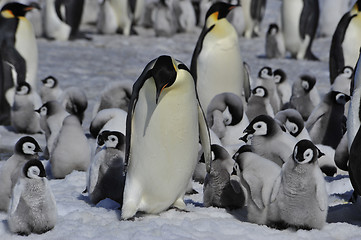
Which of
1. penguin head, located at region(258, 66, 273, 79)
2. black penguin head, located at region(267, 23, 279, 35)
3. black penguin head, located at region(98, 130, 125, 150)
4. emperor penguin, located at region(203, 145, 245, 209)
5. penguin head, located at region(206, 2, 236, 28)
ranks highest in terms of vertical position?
penguin head, located at region(206, 2, 236, 28)

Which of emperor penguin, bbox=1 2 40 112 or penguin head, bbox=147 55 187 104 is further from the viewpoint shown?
emperor penguin, bbox=1 2 40 112

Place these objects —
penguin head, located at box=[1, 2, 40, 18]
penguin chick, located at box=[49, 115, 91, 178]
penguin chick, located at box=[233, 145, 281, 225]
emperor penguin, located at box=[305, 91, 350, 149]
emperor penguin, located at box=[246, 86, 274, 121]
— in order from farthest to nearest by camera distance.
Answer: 1. penguin head, located at box=[1, 2, 40, 18]
2. emperor penguin, located at box=[246, 86, 274, 121]
3. emperor penguin, located at box=[305, 91, 350, 149]
4. penguin chick, located at box=[49, 115, 91, 178]
5. penguin chick, located at box=[233, 145, 281, 225]

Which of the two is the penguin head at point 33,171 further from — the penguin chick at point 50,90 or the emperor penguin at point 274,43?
the emperor penguin at point 274,43

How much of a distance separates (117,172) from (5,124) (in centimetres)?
417

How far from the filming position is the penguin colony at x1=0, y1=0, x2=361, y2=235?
4.04 meters

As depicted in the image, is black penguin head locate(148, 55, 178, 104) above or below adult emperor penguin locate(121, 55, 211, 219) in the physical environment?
above

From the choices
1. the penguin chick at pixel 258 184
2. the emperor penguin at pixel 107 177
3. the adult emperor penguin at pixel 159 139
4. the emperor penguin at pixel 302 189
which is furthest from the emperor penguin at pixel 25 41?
the emperor penguin at pixel 302 189

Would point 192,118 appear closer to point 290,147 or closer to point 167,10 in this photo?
point 290,147

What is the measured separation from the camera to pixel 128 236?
393cm

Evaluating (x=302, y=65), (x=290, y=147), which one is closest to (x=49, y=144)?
(x=290, y=147)

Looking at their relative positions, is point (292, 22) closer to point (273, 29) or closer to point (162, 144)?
point (273, 29)

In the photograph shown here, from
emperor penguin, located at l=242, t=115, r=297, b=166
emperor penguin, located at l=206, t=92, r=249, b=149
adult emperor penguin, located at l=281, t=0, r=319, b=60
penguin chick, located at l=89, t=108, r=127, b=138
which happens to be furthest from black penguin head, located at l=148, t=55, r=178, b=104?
adult emperor penguin, located at l=281, t=0, r=319, b=60

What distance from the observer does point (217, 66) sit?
7.72 meters

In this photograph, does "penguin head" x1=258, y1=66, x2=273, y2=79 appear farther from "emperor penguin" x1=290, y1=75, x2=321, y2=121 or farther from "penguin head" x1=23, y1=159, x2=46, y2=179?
"penguin head" x1=23, y1=159, x2=46, y2=179
